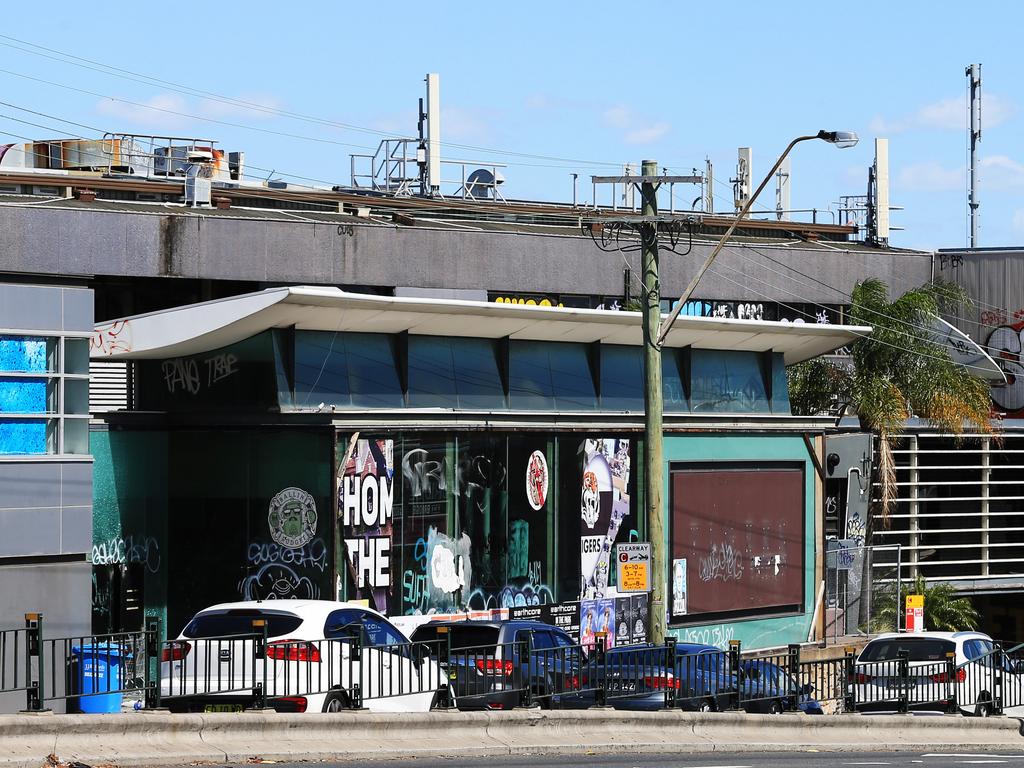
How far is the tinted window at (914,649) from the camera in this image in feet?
81.1

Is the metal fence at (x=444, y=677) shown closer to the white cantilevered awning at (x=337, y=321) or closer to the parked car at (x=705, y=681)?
the parked car at (x=705, y=681)

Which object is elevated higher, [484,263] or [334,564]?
[484,263]

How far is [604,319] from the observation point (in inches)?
1157

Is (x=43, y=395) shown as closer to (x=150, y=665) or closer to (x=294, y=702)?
(x=150, y=665)

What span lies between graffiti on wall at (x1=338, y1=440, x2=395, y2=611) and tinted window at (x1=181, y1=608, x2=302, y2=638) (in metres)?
6.96

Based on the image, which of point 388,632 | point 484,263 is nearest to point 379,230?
point 484,263

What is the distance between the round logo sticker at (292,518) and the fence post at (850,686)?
8.32m

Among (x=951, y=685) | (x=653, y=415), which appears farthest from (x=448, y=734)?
(x=951, y=685)

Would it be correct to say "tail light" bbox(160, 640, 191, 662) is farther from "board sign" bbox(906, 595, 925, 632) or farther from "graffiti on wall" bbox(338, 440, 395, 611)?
"board sign" bbox(906, 595, 925, 632)

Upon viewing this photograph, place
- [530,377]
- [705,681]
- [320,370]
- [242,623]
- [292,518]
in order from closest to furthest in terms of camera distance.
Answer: [242,623] < [705,681] < [292,518] < [320,370] < [530,377]

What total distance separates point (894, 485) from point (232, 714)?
2675cm

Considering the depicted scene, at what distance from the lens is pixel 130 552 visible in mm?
26984

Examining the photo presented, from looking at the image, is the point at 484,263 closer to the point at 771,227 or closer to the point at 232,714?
the point at 771,227

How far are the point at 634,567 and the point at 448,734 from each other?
6108 mm
